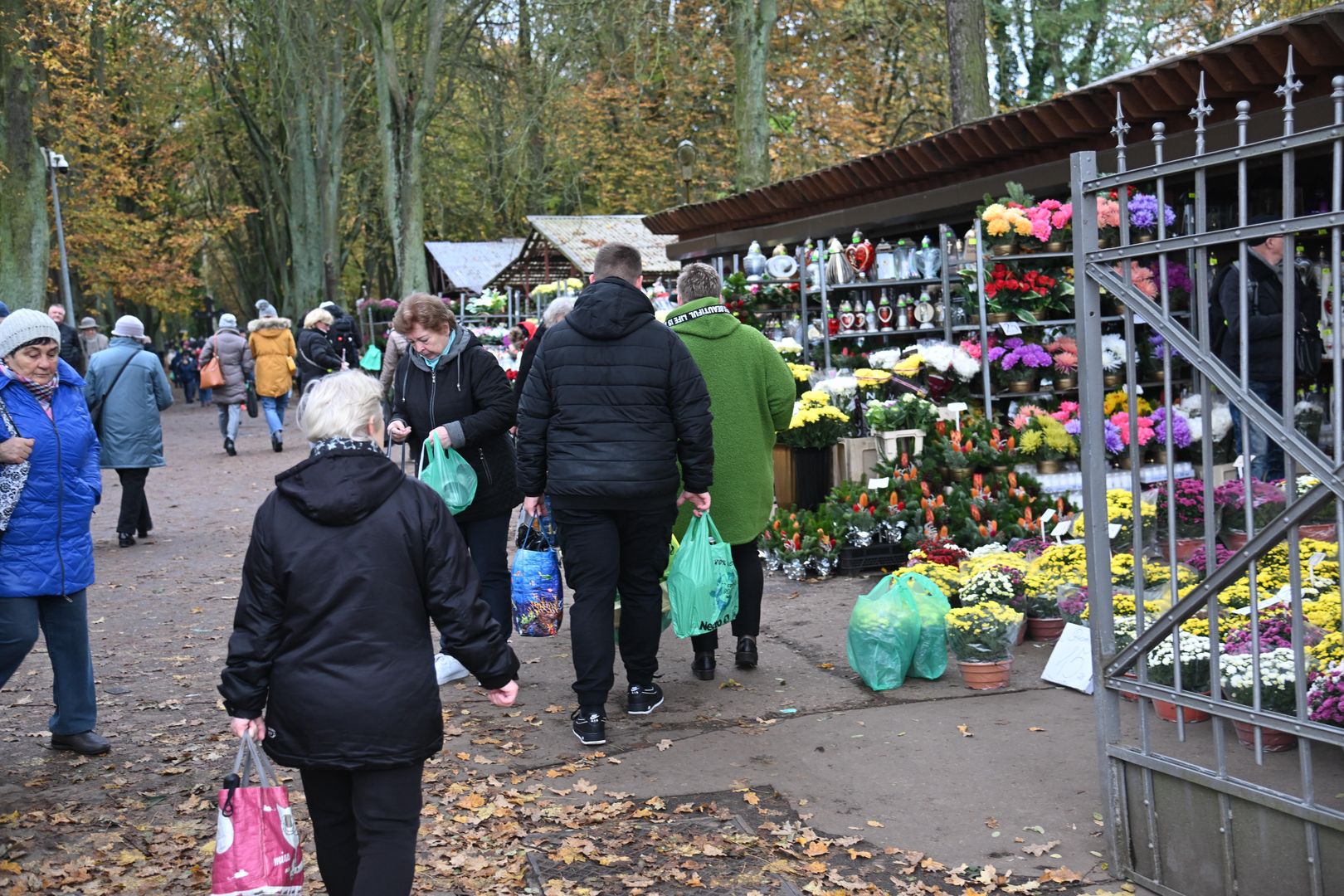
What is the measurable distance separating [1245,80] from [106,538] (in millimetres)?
9476

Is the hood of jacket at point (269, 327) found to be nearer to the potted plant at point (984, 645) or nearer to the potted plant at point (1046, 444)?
the potted plant at point (1046, 444)

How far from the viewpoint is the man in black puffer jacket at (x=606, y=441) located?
5578 millimetres

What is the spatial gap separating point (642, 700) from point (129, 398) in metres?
6.69

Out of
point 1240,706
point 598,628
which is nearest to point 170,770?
point 598,628

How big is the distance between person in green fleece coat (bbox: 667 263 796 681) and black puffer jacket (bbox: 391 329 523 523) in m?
0.86

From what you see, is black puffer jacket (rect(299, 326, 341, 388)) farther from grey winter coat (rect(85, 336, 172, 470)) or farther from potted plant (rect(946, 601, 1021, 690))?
potted plant (rect(946, 601, 1021, 690))

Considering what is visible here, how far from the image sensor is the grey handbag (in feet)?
17.6

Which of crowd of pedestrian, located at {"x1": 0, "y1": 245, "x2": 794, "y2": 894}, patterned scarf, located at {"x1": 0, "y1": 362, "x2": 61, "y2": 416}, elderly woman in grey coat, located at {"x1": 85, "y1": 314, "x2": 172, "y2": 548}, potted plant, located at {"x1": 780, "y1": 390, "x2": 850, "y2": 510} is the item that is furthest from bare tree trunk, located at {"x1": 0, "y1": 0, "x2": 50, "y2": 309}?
patterned scarf, located at {"x1": 0, "y1": 362, "x2": 61, "y2": 416}

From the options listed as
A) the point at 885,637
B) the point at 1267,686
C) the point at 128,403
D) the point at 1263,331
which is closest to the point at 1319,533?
the point at 1267,686

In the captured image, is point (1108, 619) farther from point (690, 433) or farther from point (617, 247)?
point (617, 247)

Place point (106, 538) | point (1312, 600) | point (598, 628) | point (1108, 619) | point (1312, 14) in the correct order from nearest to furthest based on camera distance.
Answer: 1. point (1108, 619)
2. point (1312, 600)
3. point (598, 628)
4. point (1312, 14)
5. point (106, 538)

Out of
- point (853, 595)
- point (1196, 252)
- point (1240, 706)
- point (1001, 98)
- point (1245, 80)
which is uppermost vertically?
point (1001, 98)

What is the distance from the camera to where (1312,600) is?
5.29 metres

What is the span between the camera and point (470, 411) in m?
6.51
